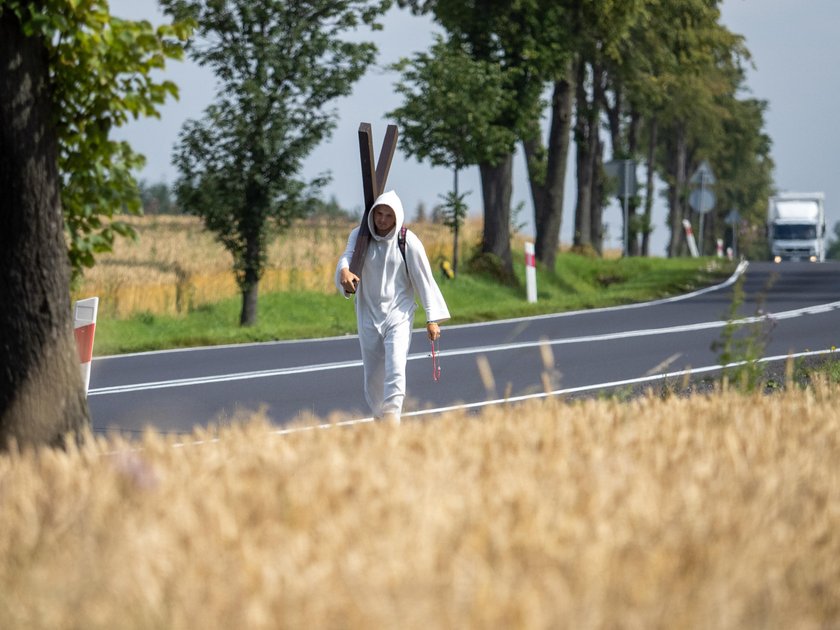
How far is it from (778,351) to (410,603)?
54.4ft

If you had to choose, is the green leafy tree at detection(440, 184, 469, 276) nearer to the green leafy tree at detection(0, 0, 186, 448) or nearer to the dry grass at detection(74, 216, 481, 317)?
the dry grass at detection(74, 216, 481, 317)

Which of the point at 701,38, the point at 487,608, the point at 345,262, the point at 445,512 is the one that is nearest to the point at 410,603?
the point at 487,608

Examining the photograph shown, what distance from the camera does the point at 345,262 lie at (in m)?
10.6

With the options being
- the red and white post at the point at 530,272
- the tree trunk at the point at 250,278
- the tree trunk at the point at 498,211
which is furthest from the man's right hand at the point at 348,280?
the tree trunk at the point at 498,211

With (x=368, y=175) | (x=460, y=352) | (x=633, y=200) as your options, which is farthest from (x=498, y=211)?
(x=368, y=175)

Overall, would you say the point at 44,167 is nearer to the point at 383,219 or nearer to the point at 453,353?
the point at 383,219

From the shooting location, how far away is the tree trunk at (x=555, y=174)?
39.0 meters

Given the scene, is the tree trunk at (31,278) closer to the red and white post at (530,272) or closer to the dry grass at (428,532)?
the dry grass at (428,532)

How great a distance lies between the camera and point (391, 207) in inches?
410

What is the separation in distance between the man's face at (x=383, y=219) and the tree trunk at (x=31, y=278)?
3.27 meters

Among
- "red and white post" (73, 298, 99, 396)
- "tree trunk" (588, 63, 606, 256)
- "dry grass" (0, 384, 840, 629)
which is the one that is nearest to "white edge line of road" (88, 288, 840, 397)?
"red and white post" (73, 298, 99, 396)

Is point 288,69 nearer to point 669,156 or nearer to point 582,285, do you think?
point 582,285

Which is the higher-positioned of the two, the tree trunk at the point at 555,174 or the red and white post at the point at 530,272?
the tree trunk at the point at 555,174

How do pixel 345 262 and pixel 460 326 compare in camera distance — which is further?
pixel 460 326
